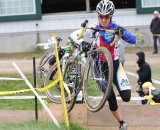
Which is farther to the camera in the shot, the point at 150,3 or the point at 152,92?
the point at 150,3

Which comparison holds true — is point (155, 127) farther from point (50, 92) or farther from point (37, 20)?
point (37, 20)

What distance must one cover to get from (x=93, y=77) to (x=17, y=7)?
18.5 m

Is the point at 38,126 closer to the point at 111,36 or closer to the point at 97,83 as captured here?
the point at 97,83

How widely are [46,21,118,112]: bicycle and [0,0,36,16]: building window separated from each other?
17158 millimetres

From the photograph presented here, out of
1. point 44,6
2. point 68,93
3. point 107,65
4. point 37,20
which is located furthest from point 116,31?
point 44,6

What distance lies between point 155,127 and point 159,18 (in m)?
14.5

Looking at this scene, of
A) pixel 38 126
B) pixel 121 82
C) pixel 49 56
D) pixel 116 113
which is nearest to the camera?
pixel 121 82

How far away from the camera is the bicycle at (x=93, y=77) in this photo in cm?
838

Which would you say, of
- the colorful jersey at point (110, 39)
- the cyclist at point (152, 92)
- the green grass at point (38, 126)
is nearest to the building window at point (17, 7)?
the cyclist at point (152, 92)

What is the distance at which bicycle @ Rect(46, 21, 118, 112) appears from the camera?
8.38 m

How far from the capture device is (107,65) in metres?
8.48

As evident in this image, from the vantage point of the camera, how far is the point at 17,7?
2673cm

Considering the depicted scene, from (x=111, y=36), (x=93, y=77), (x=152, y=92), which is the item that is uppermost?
(x=111, y=36)

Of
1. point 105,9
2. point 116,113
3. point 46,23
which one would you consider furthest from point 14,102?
point 46,23
